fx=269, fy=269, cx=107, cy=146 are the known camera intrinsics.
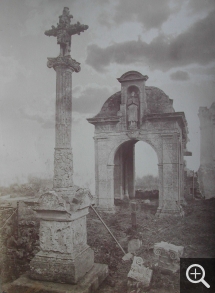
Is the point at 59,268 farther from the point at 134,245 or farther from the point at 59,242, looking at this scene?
the point at 134,245

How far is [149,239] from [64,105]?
3.89 metres

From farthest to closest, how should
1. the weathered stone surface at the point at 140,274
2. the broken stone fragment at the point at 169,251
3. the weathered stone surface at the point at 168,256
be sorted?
the broken stone fragment at the point at 169,251
the weathered stone surface at the point at 168,256
the weathered stone surface at the point at 140,274

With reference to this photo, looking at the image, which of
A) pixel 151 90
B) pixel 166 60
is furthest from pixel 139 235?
pixel 151 90

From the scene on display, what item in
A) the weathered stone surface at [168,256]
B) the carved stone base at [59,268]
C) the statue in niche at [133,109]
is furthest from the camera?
the statue in niche at [133,109]

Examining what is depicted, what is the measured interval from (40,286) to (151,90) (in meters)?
7.06

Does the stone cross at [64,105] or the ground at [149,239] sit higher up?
the stone cross at [64,105]

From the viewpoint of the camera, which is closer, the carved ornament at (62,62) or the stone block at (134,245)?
the carved ornament at (62,62)

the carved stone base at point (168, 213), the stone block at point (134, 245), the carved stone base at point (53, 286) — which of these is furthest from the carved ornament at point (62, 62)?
the carved stone base at point (168, 213)

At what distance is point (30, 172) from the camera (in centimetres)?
632

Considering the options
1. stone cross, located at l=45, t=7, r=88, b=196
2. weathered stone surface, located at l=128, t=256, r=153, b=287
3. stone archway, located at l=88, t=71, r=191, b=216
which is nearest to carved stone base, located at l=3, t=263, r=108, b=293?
weathered stone surface, located at l=128, t=256, r=153, b=287

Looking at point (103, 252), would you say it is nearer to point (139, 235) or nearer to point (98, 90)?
point (139, 235)

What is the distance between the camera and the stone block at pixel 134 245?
19.5 feet

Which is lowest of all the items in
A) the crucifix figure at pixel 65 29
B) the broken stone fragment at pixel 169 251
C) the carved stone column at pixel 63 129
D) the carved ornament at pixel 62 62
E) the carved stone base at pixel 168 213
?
the broken stone fragment at pixel 169 251

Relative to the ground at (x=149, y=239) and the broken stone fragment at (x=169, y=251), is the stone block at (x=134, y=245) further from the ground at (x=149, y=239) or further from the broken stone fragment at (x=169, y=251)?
the broken stone fragment at (x=169, y=251)
